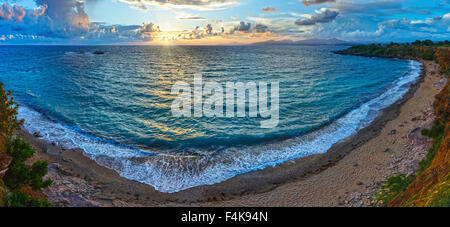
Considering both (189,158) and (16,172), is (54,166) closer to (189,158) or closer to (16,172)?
(16,172)

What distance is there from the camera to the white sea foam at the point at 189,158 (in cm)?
1442

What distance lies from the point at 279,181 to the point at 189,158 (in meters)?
7.07

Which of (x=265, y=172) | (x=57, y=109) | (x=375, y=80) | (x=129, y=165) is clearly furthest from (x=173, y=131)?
(x=375, y=80)

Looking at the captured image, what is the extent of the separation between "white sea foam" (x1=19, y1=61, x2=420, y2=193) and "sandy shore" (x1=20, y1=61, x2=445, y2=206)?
2.19 feet

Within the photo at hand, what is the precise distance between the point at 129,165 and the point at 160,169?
8.22 ft

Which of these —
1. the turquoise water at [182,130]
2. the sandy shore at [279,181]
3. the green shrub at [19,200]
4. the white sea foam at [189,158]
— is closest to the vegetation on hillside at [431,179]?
the sandy shore at [279,181]

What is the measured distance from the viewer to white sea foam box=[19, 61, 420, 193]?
47.3ft

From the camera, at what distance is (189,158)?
650 inches

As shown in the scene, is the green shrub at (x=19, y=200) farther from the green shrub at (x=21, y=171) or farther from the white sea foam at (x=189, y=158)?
the white sea foam at (x=189, y=158)

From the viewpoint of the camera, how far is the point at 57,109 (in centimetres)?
2762

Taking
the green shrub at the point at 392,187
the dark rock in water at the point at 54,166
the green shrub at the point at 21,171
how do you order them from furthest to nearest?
the dark rock in water at the point at 54,166
the green shrub at the point at 392,187
the green shrub at the point at 21,171

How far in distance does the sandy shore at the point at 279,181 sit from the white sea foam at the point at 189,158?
0.67 m

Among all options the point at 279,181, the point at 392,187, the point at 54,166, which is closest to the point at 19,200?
the point at 54,166
